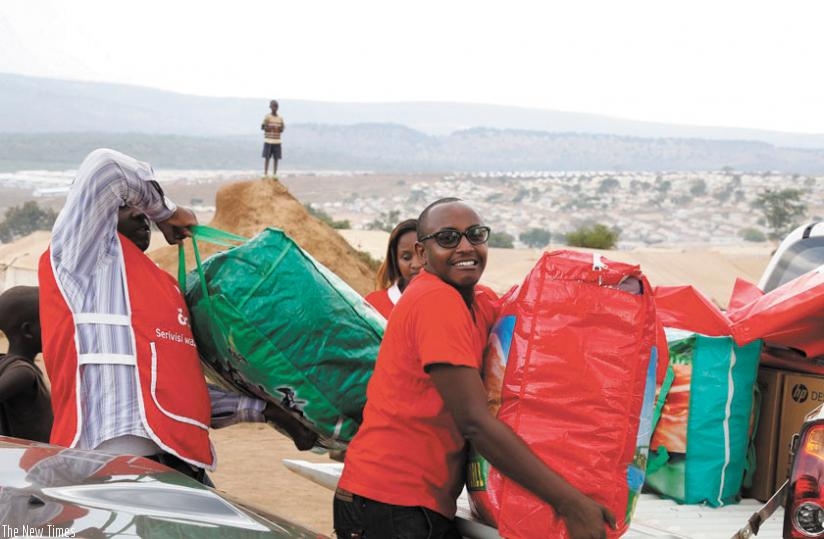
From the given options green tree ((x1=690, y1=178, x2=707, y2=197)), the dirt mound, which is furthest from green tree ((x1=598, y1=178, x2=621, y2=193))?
the dirt mound

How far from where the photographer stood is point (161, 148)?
126875 millimetres

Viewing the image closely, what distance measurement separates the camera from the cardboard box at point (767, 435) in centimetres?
415

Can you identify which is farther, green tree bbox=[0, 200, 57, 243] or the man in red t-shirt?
green tree bbox=[0, 200, 57, 243]

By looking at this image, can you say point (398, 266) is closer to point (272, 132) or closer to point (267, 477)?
point (267, 477)

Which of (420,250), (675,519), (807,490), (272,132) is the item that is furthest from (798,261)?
(272,132)

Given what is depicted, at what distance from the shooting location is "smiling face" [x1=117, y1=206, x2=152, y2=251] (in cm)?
353

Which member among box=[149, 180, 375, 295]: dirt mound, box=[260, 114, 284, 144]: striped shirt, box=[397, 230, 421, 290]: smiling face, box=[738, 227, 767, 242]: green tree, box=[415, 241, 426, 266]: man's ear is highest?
box=[260, 114, 284, 144]: striped shirt

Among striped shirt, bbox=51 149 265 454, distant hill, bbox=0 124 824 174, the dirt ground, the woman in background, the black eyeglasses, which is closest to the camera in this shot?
the black eyeglasses

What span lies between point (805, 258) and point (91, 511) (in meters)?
3.83

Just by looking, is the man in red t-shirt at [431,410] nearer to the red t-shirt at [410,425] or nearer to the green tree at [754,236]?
the red t-shirt at [410,425]

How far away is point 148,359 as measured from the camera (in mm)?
3348

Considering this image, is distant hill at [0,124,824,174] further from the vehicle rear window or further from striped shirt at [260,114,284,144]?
the vehicle rear window

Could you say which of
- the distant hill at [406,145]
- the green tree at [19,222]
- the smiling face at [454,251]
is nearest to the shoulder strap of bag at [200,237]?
the smiling face at [454,251]

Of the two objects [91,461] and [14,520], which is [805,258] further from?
[14,520]
